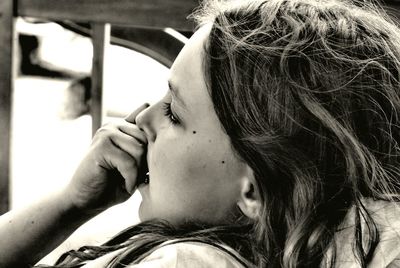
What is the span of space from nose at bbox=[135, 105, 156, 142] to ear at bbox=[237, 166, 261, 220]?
189 millimetres

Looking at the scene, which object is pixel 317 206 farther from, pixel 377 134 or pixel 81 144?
pixel 81 144

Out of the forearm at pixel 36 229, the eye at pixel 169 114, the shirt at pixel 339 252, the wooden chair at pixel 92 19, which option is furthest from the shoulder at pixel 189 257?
the wooden chair at pixel 92 19

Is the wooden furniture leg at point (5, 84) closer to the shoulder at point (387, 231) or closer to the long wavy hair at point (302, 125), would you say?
the long wavy hair at point (302, 125)

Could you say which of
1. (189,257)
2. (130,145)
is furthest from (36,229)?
(189,257)

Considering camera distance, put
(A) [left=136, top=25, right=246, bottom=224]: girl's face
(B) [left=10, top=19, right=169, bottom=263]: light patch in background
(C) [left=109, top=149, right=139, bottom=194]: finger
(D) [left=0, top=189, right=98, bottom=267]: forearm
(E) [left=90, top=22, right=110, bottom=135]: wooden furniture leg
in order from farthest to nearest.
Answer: (B) [left=10, top=19, right=169, bottom=263]: light patch in background < (E) [left=90, top=22, right=110, bottom=135]: wooden furniture leg < (D) [left=0, top=189, right=98, bottom=267]: forearm < (C) [left=109, top=149, right=139, bottom=194]: finger < (A) [left=136, top=25, right=246, bottom=224]: girl's face

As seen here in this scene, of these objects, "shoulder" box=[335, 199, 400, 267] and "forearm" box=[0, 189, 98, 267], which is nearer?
"shoulder" box=[335, 199, 400, 267]

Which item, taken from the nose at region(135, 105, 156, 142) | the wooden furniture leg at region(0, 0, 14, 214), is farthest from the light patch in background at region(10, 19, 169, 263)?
the nose at region(135, 105, 156, 142)

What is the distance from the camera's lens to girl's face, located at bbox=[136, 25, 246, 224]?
3.64ft

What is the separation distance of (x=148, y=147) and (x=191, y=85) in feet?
0.55

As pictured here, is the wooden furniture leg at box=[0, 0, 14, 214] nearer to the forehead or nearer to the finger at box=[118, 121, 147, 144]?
the finger at box=[118, 121, 147, 144]

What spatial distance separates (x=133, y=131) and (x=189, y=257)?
0.38 meters

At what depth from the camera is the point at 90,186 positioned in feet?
4.50

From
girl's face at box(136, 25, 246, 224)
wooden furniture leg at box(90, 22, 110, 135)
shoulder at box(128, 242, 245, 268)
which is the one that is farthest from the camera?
wooden furniture leg at box(90, 22, 110, 135)

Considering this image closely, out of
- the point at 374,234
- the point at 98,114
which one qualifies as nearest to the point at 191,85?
the point at 374,234
